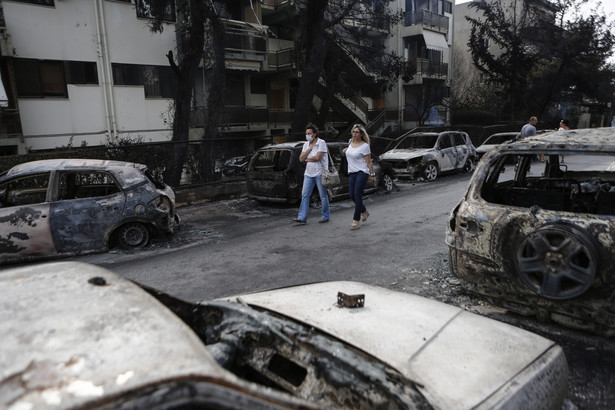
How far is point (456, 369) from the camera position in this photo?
1936 mm

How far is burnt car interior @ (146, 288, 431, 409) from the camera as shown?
5.97 ft

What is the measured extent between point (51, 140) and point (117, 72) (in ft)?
13.6

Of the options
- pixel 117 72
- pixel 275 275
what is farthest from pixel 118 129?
pixel 275 275

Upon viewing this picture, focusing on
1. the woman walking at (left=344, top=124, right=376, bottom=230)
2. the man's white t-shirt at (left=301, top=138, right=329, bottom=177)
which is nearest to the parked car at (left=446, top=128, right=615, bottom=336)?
the woman walking at (left=344, top=124, right=376, bottom=230)

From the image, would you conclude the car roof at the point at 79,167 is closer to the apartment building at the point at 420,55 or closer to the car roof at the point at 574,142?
the car roof at the point at 574,142

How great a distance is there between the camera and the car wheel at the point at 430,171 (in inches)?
560

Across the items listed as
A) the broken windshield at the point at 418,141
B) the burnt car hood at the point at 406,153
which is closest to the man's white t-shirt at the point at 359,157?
the burnt car hood at the point at 406,153

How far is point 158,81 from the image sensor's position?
2150 centimetres

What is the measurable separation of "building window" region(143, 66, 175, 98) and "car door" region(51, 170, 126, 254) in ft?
50.1

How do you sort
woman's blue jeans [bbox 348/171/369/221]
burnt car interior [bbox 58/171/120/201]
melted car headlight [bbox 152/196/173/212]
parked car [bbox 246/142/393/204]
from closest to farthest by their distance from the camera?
burnt car interior [bbox 58/171/120/201] < melted car headlight [bbox 152/196/173/212] < woman's blue jeans [bbox 348/171/369/221] < parked car [bbox 246/142/393/204]

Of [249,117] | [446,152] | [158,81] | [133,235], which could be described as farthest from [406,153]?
[158,81]

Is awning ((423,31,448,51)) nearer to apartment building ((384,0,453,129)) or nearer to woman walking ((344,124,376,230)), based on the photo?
apartment building ((384,0,453,129))

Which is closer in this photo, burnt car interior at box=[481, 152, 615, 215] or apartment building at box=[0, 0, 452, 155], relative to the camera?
burnt car interior at box=[481, 152, 615, 215]

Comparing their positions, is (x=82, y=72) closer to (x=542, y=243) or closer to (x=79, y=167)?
(x=79, y=167)
